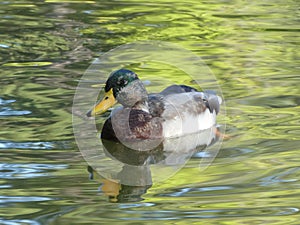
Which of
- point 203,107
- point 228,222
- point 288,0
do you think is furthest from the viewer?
point 288,0

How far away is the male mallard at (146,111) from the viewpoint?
7.61 meters

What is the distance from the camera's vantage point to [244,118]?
8.01 metres

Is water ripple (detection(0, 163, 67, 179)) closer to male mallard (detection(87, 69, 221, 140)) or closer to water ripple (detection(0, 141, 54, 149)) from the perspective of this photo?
water ripple (detection(0, 141, 54, 149))

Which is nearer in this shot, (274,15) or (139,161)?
(139,161)

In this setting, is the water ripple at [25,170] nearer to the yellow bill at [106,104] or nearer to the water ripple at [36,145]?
the water ripple at [36,145]

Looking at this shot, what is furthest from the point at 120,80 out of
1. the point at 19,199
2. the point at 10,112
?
the point at 19,199

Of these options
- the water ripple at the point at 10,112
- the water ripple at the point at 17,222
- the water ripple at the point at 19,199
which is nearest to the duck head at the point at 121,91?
the water ripple at the point at 10,112

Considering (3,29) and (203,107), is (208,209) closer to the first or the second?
(203,107)

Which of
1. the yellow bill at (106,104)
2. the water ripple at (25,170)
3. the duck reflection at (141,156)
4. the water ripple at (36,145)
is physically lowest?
the duck reflection at (141,156)

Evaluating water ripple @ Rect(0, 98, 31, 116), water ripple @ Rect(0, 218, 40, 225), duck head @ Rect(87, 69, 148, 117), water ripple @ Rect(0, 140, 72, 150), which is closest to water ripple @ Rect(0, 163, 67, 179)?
water ripple @ Rect(0, 140, 72, 150)

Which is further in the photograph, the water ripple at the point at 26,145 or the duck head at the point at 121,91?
the duck head at the point at 121,91

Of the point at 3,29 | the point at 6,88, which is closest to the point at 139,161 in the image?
the point at 6,88

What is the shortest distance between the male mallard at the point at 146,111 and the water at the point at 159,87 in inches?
12.2

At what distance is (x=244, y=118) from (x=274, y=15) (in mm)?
5192
